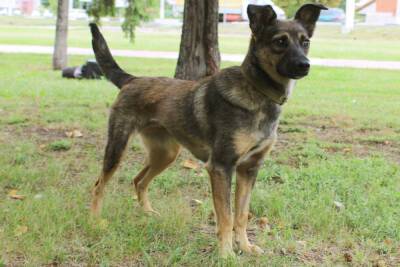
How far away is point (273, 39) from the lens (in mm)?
4090

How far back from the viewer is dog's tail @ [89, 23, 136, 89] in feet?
17.1

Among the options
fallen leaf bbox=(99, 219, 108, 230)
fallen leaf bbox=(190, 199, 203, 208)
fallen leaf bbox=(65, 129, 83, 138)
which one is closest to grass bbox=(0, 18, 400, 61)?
fallen leaf bbox=(65, 129, 83, 138)

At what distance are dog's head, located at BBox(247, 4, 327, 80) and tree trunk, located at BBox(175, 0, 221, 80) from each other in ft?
15.2

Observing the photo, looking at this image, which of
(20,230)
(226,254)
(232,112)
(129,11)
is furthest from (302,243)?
(129,11)

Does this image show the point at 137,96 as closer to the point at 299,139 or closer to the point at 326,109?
the point at 299,139

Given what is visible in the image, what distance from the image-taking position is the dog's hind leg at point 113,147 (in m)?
4.93

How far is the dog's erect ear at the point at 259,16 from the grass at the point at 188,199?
5.56 feet

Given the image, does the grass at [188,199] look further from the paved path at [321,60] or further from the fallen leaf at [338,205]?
the paved path at [321,60]

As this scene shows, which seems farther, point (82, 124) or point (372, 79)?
point (372, 79)

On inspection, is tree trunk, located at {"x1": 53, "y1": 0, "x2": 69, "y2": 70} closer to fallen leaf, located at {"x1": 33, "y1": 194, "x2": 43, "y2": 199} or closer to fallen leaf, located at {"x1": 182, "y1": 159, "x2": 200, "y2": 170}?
fallen leaf, located at {"x1": 182, "y1": 159, "x2": 200, "y2": 170}

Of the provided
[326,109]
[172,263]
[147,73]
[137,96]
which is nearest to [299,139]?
[326,109]

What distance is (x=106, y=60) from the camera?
530 centimetres

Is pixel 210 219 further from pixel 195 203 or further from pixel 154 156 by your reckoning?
pixel 154 156

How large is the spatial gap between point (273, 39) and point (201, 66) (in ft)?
16.3
